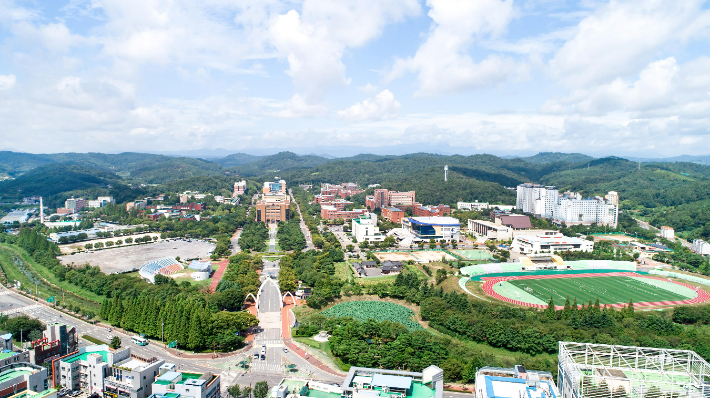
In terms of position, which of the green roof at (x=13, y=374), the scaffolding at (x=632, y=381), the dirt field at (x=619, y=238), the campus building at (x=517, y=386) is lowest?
the green roof at (x=13, y=374)

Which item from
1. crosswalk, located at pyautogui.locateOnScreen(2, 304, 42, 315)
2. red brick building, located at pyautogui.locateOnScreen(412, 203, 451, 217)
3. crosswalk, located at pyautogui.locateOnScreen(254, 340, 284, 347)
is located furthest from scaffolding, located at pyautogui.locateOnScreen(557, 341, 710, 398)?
red brick building, located at pyautogui.locateOnScreen(412, 203, 451, 217)

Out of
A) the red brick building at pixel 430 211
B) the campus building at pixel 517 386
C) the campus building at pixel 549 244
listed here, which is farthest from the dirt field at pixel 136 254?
the campus building at pixel 517 386

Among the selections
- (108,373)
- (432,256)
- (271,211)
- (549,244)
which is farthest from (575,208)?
(108,373)

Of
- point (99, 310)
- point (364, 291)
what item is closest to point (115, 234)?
point (99, 310)

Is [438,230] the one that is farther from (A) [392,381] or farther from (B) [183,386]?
(B) [183,386]

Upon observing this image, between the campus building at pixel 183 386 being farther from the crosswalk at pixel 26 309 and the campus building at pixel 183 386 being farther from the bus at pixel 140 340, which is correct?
the crosswalk at pixel 26 309

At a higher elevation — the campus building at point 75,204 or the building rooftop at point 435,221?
the building rooftop at point 435,221
